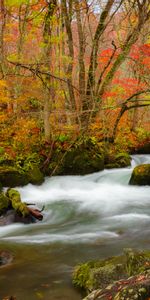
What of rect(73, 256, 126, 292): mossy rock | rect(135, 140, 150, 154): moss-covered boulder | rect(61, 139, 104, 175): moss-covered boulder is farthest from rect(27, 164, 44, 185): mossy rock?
rect(73, 256, 126, 292): mossy rock

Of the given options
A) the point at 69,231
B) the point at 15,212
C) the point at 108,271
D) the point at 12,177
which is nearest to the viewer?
the point at 108,271

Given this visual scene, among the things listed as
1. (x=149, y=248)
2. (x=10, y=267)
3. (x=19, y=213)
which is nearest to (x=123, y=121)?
(x=19, y=213)

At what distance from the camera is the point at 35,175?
11.9m

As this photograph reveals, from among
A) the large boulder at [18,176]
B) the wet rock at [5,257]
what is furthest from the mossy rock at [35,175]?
the wet rock at [5,257]

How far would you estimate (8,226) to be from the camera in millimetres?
8375

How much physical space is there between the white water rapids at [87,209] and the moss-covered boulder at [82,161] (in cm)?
25

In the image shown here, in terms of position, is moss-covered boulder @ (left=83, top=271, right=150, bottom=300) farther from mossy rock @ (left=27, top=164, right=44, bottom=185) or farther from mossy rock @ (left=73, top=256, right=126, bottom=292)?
mossy rock @ (left=27, top=164, right=44, bottom=185)

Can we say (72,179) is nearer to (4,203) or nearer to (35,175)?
(35,175)

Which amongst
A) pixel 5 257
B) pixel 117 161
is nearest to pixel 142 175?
pixel 117 161

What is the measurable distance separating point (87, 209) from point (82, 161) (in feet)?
10.6

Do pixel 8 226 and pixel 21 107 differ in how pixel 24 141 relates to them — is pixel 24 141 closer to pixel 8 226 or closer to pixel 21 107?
pixel 21 107

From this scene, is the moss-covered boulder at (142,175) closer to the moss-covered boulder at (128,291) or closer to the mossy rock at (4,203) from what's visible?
the mossy rock at (4,203)

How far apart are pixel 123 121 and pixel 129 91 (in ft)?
5.85

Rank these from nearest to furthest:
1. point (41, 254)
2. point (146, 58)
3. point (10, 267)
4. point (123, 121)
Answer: point (10, 267) → point (41, 254) → point (146, 58) → point (123, 121)
